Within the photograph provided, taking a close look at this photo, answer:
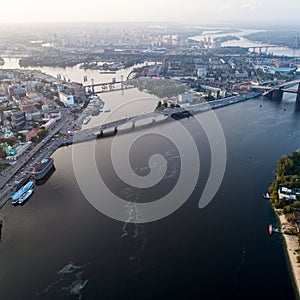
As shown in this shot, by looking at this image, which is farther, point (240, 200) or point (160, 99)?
point (160, 99)

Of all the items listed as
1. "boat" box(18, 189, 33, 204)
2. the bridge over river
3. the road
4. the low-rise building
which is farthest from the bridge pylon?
"boat" box(18, 189, 33, 204)

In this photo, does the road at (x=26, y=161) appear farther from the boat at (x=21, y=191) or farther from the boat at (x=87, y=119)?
the boat at (x=87, y=119)

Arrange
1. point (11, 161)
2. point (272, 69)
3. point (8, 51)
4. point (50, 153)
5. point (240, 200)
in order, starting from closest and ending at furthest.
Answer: point (240, 200)
point (11, 161)
point (50, 153)
point (272, 69)
point (8, 51)

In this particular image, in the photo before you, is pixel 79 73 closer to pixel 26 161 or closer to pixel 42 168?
pixel 26 161

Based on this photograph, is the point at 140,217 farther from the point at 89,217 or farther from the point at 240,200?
the point at 240,200

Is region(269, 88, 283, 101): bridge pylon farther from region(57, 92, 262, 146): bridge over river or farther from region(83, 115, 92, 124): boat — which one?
region(83, 115, 92, 124): boat

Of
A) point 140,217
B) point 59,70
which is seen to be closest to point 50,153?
point 140,217

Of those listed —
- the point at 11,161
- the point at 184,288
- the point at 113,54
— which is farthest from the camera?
the point at 113,54
